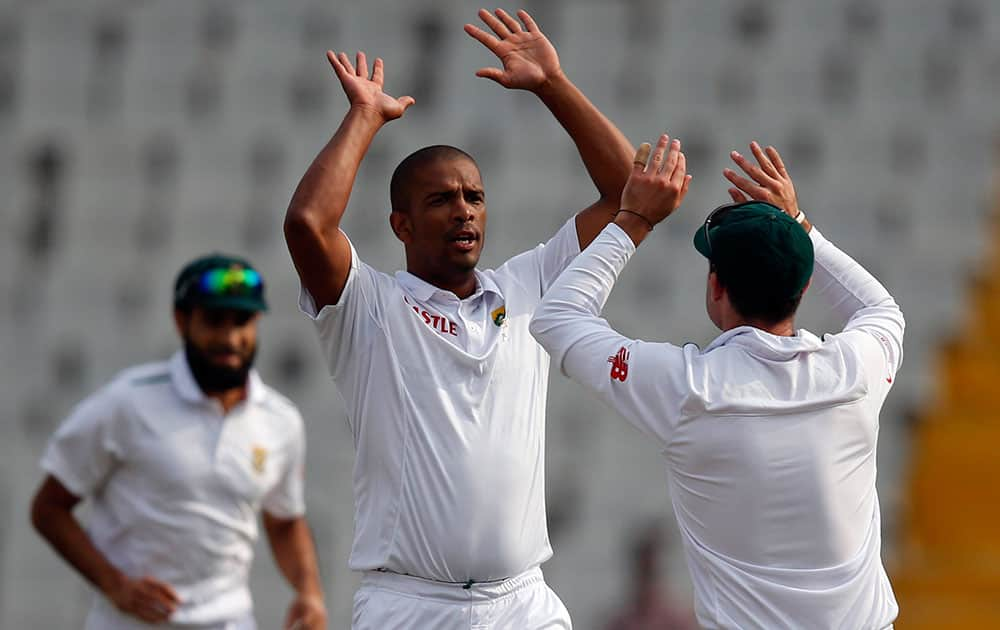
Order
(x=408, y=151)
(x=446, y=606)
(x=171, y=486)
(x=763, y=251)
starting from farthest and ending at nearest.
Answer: (x=408, y=151), (x=171, y=486), (x=446, y=606), (x=763, y=251)

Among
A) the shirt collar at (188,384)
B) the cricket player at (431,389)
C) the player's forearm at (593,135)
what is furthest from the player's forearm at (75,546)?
the player's forearm at (593,135)

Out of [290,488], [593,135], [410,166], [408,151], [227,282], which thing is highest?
[408,151]

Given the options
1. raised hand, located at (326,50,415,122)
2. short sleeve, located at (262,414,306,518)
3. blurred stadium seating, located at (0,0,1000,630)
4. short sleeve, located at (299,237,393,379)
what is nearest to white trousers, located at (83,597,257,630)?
short sleeve, located at (262,414,306,518)

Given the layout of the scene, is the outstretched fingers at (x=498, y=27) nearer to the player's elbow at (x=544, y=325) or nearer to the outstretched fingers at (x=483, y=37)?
the outstretched fingers at (x=483, y=37)

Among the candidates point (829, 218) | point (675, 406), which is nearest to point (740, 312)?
point (675, 406)

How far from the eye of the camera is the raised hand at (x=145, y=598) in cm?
490

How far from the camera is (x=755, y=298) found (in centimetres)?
326

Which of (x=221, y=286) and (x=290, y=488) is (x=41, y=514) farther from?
(x=221, y=286)

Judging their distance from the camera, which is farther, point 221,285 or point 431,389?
point 221,285

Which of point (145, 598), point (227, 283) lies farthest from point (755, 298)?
point (145, 598)

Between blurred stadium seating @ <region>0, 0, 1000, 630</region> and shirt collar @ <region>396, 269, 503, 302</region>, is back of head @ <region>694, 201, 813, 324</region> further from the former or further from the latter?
blurred stadium seating @ <region>0, 0, 1000, 630</region>

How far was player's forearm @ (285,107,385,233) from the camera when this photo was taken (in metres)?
3.47

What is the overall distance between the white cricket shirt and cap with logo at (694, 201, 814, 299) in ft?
2.35

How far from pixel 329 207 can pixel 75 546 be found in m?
2.03
